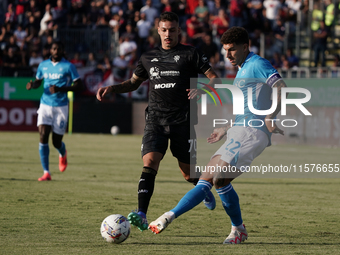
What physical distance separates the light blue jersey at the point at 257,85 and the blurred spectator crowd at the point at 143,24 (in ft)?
48.1

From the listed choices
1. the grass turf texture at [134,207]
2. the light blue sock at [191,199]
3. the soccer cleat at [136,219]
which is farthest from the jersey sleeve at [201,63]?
the soccer cleat at [136,219]

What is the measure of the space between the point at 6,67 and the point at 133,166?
1043 centimetres

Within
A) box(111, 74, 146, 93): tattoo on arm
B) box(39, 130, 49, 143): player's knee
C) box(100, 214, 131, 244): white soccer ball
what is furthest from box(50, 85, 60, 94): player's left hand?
box(100, 214, 131, 244): white soccer ball

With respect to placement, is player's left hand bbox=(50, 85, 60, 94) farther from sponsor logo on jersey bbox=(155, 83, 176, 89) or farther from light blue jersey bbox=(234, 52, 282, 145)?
light blue jersey bbox=(234, 52, 282, 145)

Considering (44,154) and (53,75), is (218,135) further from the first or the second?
(53,75)

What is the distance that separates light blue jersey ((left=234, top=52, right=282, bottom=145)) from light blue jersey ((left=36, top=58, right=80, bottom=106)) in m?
5.36

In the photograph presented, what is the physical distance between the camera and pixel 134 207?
25.5 ft

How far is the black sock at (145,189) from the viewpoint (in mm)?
5952

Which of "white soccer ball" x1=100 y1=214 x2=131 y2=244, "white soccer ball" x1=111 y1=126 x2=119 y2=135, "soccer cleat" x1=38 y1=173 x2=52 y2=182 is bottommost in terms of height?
"white soccer ball" x1=111 y1=126 x2=119 y2=135

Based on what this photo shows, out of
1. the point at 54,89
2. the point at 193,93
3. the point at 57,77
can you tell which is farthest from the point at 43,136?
the point at 193,93

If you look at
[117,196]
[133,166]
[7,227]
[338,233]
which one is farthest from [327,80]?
[7,227]

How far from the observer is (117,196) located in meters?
8.77

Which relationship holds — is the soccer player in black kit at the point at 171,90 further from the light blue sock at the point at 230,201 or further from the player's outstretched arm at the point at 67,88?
the player's outstretched arm at the point at 67,88

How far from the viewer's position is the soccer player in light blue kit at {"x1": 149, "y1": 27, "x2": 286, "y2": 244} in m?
5.52
